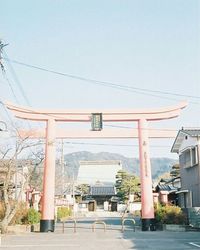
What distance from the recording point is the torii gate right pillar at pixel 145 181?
78.6 ft

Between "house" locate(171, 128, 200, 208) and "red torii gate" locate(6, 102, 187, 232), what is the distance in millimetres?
2305

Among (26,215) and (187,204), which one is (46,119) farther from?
(187,204)

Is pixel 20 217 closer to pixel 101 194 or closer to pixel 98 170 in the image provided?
pixel 101 194

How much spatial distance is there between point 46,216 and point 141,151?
23.6 feet

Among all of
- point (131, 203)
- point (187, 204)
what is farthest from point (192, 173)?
point (131, 203)

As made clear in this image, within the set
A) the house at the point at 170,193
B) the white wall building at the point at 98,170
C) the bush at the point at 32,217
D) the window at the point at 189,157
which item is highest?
the white wall building at the point at 98,170

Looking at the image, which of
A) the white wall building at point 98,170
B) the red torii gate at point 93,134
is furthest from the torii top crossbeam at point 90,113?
the white wall building at point 98,170

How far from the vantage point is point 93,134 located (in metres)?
25.9

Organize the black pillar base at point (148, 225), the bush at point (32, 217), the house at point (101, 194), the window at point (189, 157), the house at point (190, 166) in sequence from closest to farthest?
1. the black pillar base at point (148, 225)
2. the bush at point (32, 217)
3. the house at point (190, 166)
4. the window at point (189, 157)
5. the house at point (101, 194)

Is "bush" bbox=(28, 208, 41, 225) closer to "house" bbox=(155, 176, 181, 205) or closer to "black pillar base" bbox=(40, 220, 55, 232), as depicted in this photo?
"black pillar base" bbox=(40, 220, 55, 232)

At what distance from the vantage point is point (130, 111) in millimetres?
25250

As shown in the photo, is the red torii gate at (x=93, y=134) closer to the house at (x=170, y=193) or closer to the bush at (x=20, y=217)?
the bush at (x=20, y=217)

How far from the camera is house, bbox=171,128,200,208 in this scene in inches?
1058

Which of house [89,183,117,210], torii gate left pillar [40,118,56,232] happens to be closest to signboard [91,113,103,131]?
torii gate left pillar [40,118,56,232]
